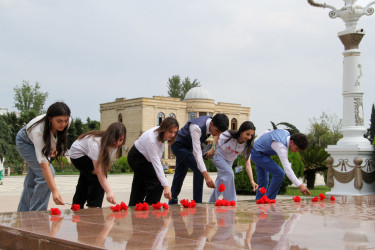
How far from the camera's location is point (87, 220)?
4312mm

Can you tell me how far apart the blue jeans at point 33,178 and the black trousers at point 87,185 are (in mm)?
485

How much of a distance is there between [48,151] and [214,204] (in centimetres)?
221

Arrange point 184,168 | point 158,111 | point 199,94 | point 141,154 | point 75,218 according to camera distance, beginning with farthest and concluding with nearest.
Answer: point 199,94 < point 158,111 < point 184,168 < point 141,154 < point 75,218

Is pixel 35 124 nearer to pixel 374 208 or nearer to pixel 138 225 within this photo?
pixel 138 225

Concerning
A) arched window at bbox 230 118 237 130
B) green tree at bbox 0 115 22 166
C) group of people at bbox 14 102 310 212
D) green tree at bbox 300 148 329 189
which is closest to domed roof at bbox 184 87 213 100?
arched window at bbox 230 118 237 130

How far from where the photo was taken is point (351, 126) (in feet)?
40.1

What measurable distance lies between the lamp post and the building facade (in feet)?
134

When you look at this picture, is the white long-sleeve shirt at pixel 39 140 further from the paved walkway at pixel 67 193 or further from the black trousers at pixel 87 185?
the paved walkway at pixel 67 193

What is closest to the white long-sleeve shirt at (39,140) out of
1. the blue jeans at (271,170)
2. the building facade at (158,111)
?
the blue jeans at (271,170)

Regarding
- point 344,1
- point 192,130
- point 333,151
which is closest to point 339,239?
point 192,130

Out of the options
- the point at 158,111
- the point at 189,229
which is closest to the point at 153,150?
the point at 189,229

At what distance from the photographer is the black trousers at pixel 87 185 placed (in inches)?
218

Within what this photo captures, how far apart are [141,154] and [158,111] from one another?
50042 millimetres

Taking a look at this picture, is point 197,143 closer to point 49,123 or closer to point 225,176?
point 225,176
